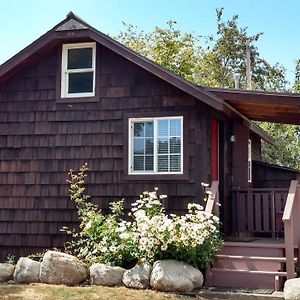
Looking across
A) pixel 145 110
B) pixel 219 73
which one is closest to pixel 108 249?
pixel 145 110

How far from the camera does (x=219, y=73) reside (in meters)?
31.7

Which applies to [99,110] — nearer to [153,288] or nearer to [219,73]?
[153,288]

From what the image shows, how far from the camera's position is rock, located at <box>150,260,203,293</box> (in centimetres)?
723

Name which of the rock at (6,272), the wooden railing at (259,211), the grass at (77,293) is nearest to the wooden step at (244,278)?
the grass at (77,293)

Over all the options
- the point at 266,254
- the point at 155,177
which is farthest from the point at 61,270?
the point at 266,254

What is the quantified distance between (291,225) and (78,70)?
502 centimetres

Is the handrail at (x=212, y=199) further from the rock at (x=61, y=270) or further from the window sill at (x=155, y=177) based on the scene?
the rock at (x=61, y=270)

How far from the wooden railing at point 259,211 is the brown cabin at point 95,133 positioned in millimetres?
45

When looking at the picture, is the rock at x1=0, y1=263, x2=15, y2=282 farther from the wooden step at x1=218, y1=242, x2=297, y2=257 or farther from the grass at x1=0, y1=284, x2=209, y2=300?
the wooden step at x1=218, y1=242, x2=297, y2=257

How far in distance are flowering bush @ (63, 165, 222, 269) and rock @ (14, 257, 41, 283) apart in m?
0.85

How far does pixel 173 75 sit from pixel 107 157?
6.57 ft

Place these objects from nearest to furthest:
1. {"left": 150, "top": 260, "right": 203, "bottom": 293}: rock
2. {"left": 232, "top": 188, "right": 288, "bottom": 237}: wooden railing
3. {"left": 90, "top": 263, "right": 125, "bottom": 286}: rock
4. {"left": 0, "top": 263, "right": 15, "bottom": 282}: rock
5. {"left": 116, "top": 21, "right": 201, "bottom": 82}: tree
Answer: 1. {"left": 150, "top": 260, "right": 203, "bottom": 293}: rock
2. {"left": 90, "top": 263, "right": 125, "bottom": 286}: rock
3. {"left": 0, "top": 263, "right": 15, "bottom": 282}: rock
4. {"left": 232, "top": 188, "right": 288, "bottom": 237}: wooden railing
5. {"left": 116, "top": 21, "right": 201, "bottom": 82}: tree

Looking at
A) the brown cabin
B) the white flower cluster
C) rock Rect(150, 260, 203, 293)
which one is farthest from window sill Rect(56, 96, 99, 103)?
rock Rect(150, 260, 203, 293)

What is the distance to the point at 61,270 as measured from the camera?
7910 mm
